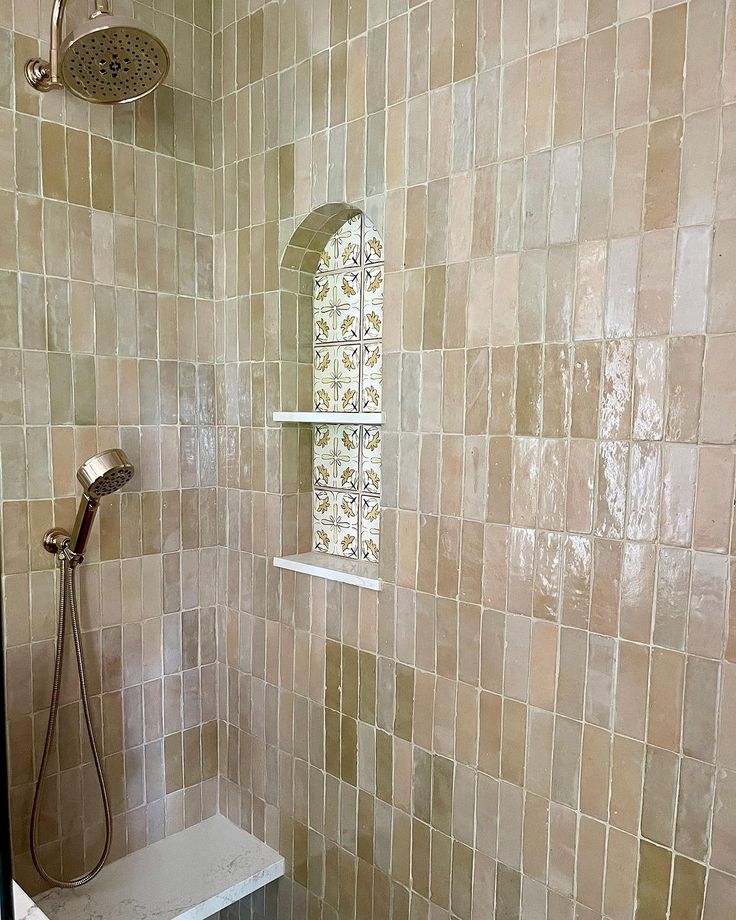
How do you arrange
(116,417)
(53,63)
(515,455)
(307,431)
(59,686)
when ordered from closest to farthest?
(515,455), (53,63), (59,686), (116,417), (307,431)

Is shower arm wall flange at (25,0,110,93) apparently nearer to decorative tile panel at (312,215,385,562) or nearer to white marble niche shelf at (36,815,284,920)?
decorative tile panel at (312,215,385,562)

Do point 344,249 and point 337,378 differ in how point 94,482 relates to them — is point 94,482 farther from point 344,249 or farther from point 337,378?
point 344,249

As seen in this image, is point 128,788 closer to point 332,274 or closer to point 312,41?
point 332,274

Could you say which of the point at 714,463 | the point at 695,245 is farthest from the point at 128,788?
the point at 695,245

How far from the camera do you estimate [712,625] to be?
3.40 feet

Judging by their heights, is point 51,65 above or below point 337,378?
above

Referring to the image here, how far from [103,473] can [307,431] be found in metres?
0.53

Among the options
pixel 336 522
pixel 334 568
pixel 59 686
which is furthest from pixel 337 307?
pixel 59 686

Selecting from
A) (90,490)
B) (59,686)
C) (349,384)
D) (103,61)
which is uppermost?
(103,61)

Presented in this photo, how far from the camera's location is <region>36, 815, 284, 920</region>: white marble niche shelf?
1.61 meters

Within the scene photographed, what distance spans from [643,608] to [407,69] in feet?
3.69

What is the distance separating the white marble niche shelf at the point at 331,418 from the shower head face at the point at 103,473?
385 millimetres

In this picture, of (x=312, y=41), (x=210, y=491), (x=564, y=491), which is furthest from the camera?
(x=210, y=491)

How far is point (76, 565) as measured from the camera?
159cm
